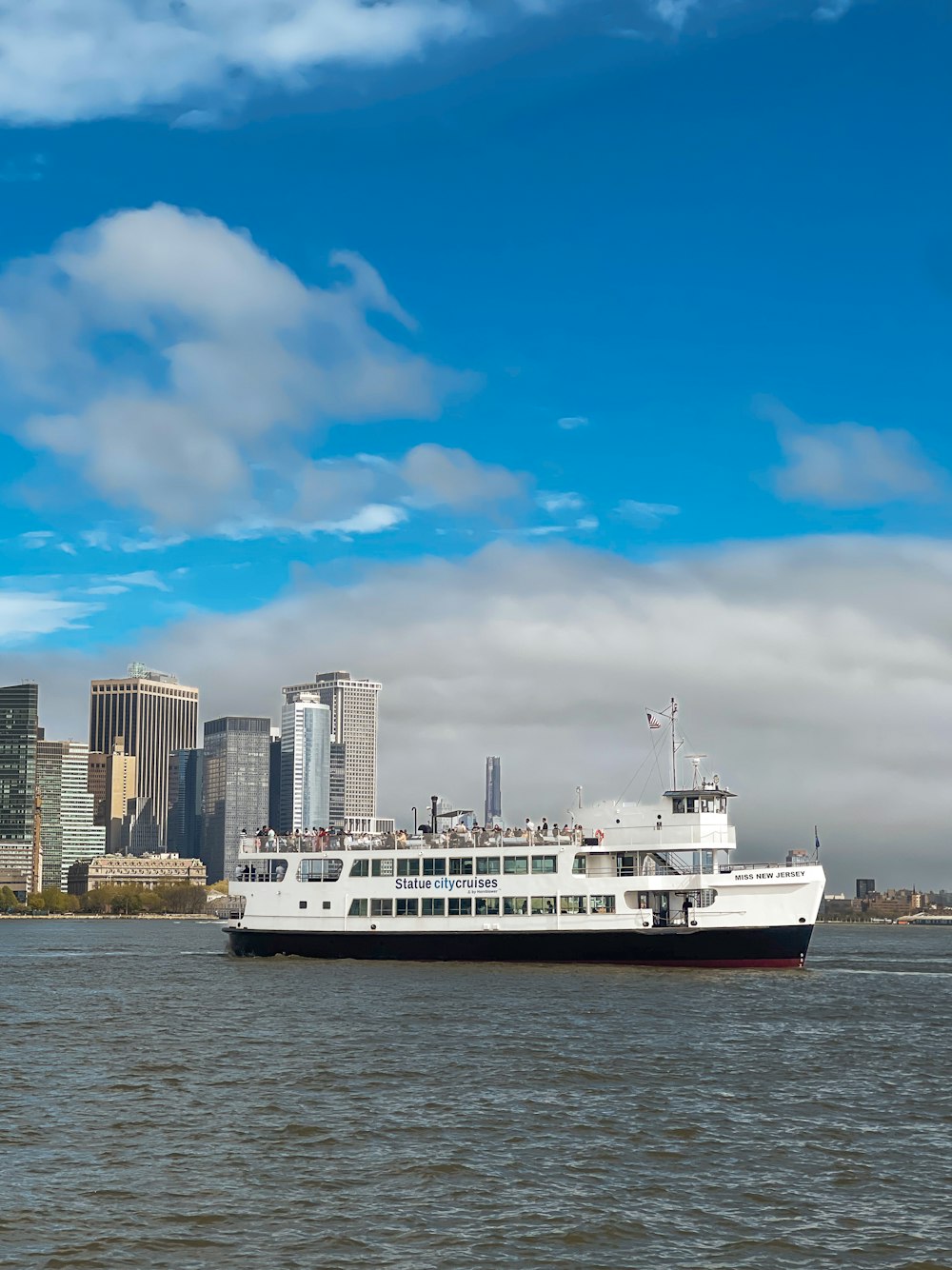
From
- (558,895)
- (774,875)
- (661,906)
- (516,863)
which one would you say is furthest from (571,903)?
(774,875)

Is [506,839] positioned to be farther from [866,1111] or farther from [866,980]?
[866,1111]

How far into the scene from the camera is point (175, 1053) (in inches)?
1831

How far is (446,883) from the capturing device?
3314 inches

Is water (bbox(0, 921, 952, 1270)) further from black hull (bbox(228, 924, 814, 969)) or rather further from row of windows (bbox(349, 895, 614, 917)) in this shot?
row of windows (bbox(349, 895, 614, 917))

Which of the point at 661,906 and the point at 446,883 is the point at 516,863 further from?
the point at 661,906

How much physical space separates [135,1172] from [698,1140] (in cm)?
1289

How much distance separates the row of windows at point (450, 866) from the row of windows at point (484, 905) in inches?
58.2

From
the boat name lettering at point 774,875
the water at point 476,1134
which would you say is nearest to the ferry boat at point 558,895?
the boat name lettering at point 774,875

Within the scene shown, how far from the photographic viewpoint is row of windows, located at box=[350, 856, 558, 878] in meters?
82.9

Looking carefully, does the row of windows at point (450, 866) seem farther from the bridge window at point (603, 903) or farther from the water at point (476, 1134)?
the water at point (476, 1134)

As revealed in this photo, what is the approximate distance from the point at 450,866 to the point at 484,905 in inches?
125

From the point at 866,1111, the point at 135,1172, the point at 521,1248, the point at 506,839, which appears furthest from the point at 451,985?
the point at 521,1248

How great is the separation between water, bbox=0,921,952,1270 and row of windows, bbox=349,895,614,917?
17.1 meters

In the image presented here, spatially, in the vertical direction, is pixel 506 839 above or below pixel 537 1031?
above
